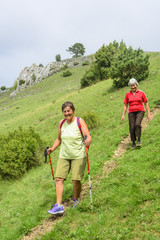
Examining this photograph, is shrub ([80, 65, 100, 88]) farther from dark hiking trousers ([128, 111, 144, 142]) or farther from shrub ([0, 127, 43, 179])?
dark hiking trousers ([128, 111, 144, 142])

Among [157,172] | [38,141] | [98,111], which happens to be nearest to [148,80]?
[98,111]

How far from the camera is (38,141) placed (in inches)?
488

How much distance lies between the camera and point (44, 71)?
268 feet

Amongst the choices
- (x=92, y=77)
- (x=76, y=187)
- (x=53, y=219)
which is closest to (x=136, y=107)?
(x=76, y=187)

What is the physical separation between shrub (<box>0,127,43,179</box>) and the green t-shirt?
245 inches

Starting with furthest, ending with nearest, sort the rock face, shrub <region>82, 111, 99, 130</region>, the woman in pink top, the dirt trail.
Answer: the rock face, shrub <region>82, 111, 99, 130</region>, the woman in pink top, the dirt trail

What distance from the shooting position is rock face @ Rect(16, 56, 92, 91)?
75250 mm

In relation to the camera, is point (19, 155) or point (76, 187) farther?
point (19, 155)

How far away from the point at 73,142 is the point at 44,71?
265 feet

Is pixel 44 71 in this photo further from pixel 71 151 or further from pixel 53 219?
pixel 53 219

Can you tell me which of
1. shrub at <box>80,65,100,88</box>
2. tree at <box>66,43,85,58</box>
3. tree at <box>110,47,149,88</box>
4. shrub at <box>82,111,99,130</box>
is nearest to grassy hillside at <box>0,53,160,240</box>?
shrub at <box>82,111,99,130</box>

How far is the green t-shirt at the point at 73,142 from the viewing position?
4.98m

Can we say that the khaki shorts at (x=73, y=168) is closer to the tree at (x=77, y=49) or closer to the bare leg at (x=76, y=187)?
the bare leg at (x=76, y=187)

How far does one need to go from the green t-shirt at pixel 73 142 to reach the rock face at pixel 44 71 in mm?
69006
